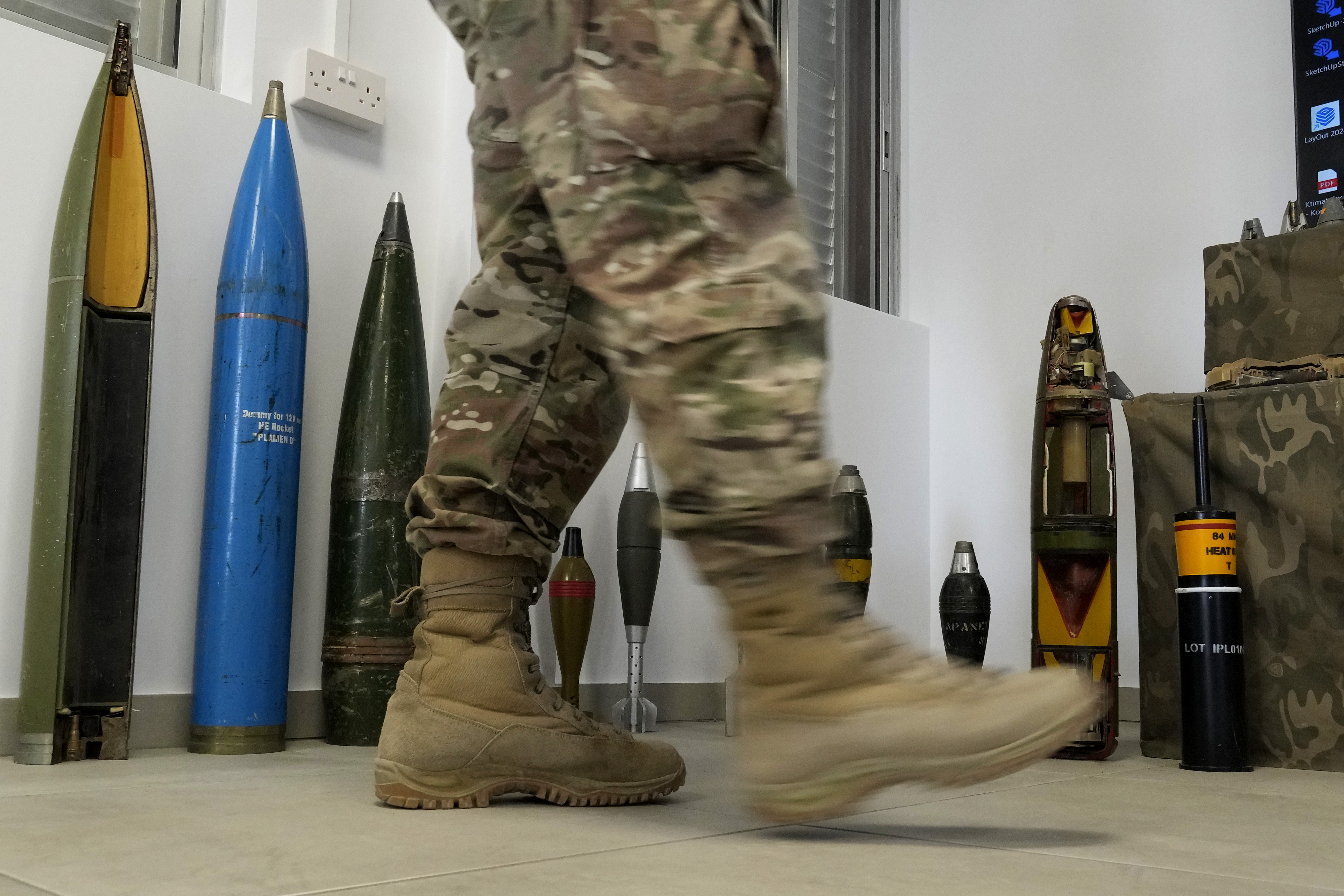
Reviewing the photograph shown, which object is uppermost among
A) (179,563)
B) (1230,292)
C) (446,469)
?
(1230,292)

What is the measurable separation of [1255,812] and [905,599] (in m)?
1.84

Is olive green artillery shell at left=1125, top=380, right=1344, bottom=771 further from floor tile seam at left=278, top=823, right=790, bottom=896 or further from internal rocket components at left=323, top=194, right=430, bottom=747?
internal rocket components at left=323, top=194, right=430, bottom=747

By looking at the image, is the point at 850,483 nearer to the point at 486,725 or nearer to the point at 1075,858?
A: the point at 486,725

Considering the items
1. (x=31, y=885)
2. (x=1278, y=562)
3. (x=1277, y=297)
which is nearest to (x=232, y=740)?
(x=31, y=885)

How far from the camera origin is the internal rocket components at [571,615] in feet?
6.44

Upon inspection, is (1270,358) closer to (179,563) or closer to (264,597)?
(264,597)

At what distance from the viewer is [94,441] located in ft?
4.93

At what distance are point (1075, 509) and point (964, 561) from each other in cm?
29

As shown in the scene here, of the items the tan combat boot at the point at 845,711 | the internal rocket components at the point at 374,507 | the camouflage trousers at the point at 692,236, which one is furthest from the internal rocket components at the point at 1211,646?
the internal rocket components at the point at 374,507

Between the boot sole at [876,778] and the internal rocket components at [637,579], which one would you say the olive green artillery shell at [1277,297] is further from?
the boot sole at [876,778]

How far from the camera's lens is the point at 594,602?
7.15 feet

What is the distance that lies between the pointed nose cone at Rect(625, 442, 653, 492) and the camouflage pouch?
1.00m

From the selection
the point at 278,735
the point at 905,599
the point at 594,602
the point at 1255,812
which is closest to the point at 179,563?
the point at 278,735

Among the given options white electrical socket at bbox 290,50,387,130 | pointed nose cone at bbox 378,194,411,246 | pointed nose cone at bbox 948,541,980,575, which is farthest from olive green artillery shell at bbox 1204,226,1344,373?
white electrical socket at bbox 290,50,387,130
